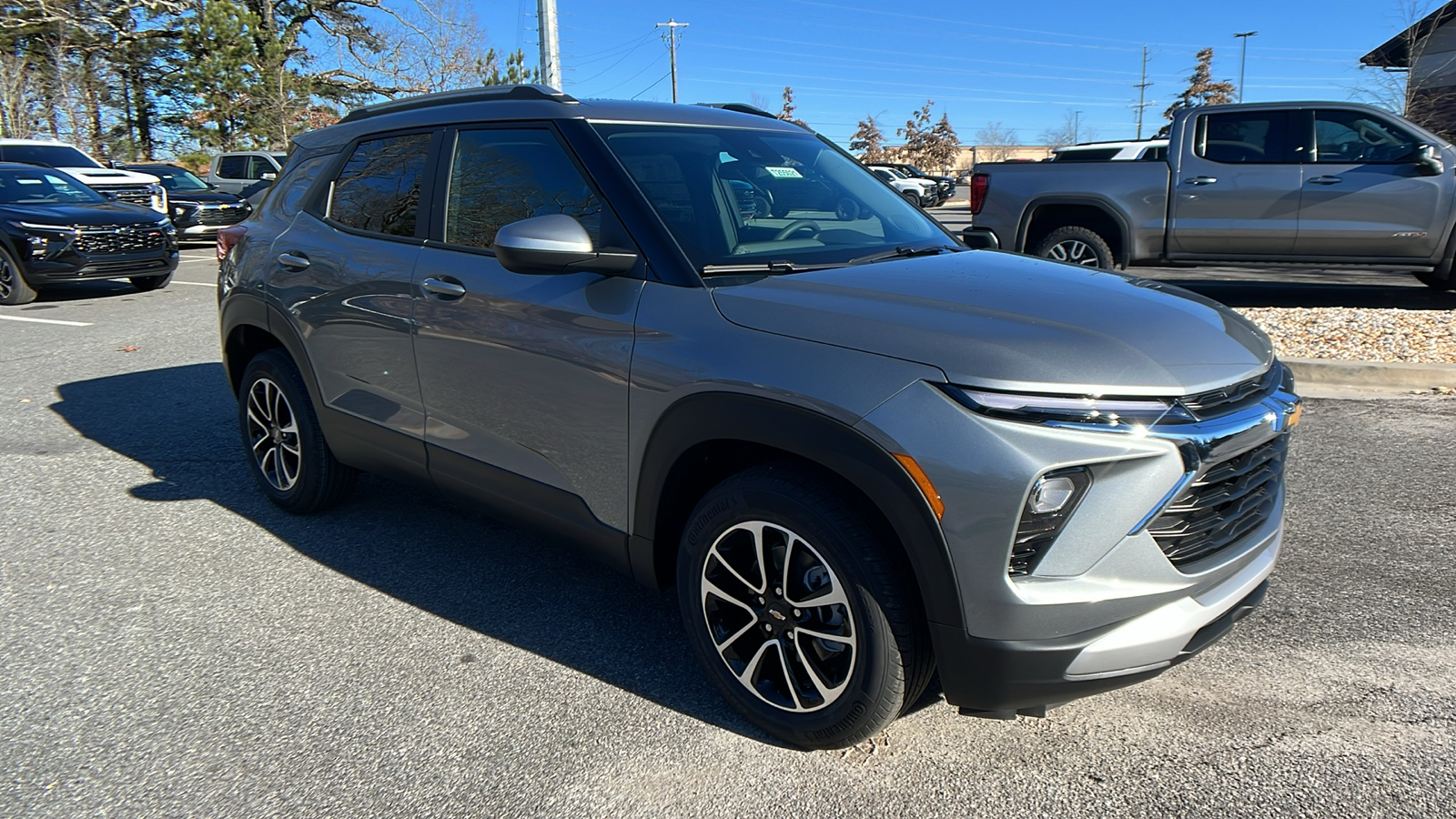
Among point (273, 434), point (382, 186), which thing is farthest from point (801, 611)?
point (273, 434)

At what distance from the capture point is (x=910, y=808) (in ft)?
8.15

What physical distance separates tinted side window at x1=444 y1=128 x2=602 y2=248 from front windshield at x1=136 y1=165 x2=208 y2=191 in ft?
63.6

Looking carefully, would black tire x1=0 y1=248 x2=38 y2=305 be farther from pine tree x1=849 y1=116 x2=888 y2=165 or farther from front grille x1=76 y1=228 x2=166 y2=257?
pine tree x1=849 y1=116 x2=888 y2=165

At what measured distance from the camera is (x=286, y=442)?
454 cm

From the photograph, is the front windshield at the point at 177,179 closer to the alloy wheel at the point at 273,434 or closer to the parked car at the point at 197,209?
the parked car at the point at 197,209

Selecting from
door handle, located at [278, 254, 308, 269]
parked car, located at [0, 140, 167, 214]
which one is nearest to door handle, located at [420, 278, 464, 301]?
door handle, located at [278, 254, 308, 269]

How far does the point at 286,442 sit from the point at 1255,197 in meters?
9.04

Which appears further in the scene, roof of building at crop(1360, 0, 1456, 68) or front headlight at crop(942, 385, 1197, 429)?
roof of building at crop(1360, 0, 1456, 68)

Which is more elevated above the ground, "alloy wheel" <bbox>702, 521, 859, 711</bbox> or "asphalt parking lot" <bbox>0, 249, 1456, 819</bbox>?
"alloy wheel" <bbox>702, 521, 859, 711</bbox>

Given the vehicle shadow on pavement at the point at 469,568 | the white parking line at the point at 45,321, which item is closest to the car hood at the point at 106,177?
the white parking line at the point at 45,321

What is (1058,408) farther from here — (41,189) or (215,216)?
(215,216)

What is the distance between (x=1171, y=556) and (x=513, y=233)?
1.97 meters

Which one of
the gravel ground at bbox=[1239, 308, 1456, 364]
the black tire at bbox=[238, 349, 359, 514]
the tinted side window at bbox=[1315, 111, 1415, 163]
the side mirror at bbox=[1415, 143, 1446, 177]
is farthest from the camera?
the tinted side window at bbox=[1315, 111, 1415, 163]

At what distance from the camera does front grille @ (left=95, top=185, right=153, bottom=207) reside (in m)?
16.8
